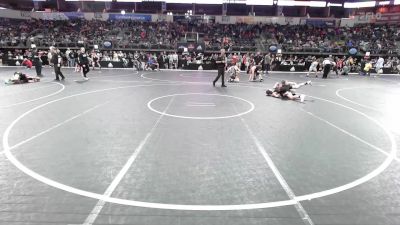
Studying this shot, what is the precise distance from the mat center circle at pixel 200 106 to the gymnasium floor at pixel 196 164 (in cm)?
7

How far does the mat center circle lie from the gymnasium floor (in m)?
0.07

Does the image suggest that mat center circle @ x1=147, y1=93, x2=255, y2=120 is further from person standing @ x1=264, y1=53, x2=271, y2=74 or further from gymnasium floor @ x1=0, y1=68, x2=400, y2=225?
person standing @ x1=264, y1=53, x2=271, y2=74

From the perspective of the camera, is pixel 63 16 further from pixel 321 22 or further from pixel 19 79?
pixel 321 22

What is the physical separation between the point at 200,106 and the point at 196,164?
522 cm

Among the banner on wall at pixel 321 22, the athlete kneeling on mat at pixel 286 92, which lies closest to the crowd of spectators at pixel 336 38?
the banner on wall at pixel 321 22

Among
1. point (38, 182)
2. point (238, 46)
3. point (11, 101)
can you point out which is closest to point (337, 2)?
point (238, 46)

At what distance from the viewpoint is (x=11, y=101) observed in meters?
11.2

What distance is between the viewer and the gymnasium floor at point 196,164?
13.6 ft

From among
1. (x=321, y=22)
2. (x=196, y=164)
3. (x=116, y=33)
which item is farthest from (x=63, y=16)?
(x=196, y=164)

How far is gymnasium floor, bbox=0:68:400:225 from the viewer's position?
416 centimetres

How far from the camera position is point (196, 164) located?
5715mm

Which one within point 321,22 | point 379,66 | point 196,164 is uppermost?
point 321,22

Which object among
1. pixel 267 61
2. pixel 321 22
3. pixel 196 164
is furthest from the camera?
pixel 321 22

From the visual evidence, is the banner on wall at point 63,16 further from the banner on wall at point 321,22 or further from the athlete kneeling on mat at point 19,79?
the banner on wall at point 321,22
